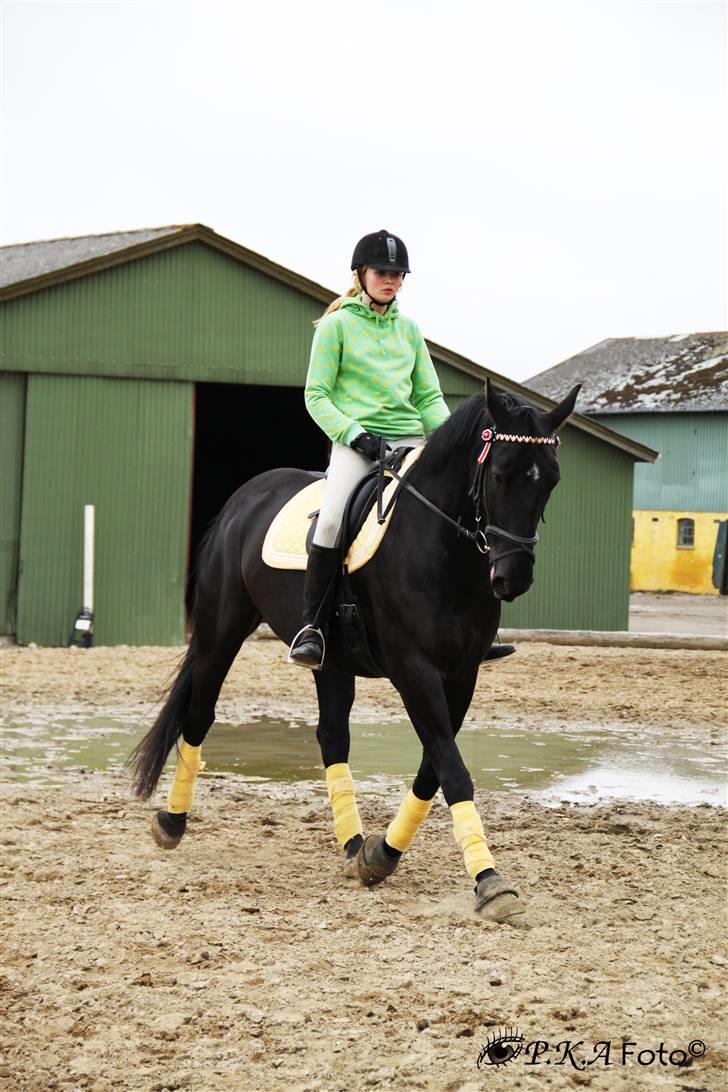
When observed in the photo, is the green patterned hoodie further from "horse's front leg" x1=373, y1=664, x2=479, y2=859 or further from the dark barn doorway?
the dark barn doorway

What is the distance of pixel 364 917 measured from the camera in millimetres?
5660

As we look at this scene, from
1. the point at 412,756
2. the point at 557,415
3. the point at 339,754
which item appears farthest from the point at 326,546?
the point at 412,756

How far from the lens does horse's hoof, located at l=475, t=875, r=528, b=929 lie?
5.41m

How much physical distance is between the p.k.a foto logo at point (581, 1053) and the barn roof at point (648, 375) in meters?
34.5

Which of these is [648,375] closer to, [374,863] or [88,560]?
[88,560]

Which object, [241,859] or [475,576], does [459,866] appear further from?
[475,576]

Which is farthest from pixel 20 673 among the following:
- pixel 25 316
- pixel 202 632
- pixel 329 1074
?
pixel 329 1074

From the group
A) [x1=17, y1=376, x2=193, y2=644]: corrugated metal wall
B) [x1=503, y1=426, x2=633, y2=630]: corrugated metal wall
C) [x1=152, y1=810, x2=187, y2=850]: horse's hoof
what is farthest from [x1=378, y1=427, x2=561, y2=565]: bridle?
[x1=503, y1=426, x2=633, y2=630]: corrugated metal wall

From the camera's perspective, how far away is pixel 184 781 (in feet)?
22.8

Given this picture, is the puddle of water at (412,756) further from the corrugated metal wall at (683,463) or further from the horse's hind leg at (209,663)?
the corrugated metal wall at (683,463)

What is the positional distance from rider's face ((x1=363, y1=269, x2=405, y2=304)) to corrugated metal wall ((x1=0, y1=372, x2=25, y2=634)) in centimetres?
1199

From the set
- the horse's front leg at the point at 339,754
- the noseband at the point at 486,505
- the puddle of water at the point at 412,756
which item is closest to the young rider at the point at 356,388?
the horse's front leg at the point at 339,754

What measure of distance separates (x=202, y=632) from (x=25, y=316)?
36.6 ft

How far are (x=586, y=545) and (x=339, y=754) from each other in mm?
14833
